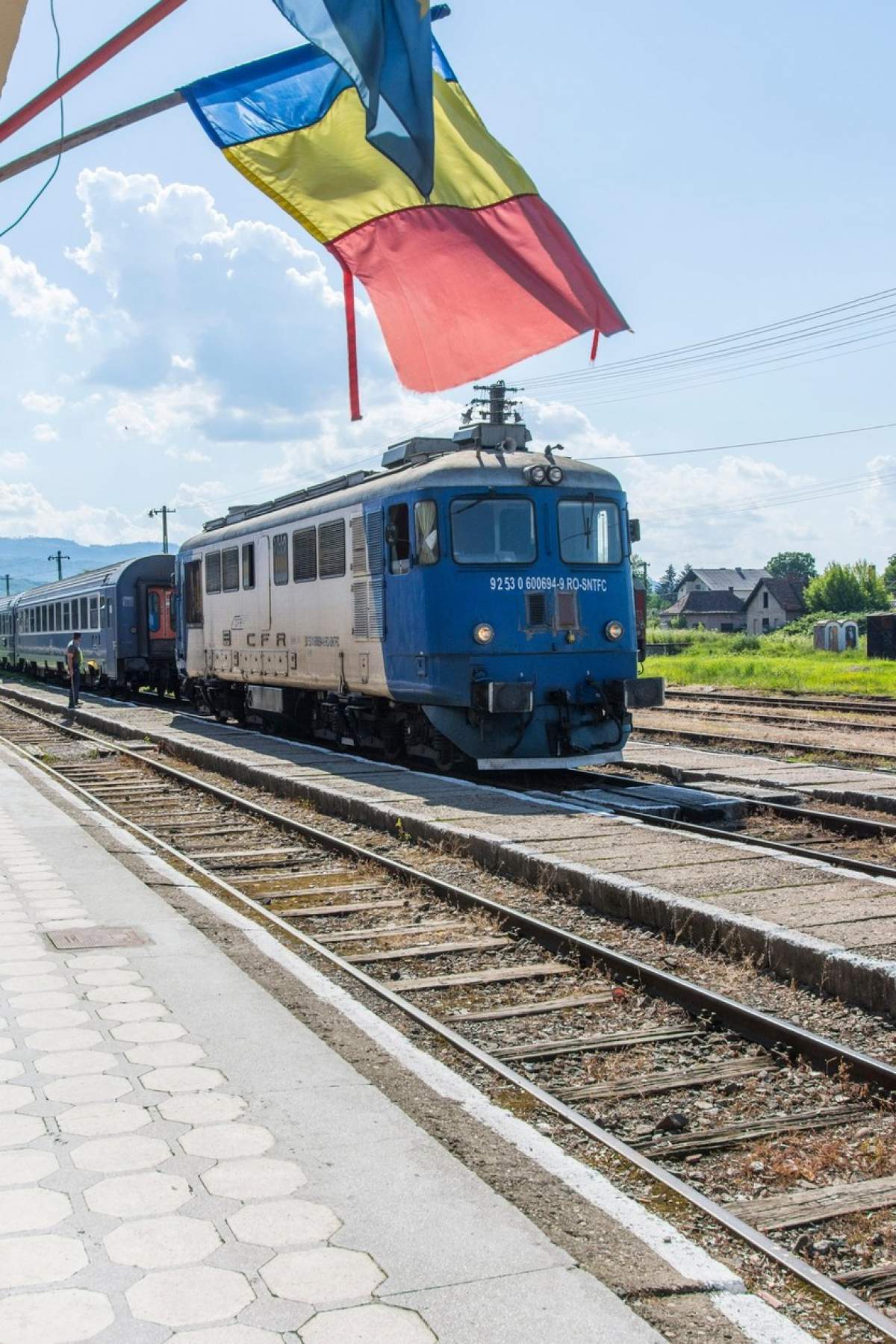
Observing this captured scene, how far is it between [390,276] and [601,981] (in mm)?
3733

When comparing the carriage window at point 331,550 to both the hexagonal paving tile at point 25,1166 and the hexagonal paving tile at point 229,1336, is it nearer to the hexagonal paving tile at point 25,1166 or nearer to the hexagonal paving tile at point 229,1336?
the hexagonal paving tile at point 25,1166

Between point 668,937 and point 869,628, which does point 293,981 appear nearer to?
point 668,937

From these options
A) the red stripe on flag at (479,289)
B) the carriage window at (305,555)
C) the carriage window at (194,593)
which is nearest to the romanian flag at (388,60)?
the red stripe on flag at (479,289)

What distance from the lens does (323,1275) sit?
347 centimetres

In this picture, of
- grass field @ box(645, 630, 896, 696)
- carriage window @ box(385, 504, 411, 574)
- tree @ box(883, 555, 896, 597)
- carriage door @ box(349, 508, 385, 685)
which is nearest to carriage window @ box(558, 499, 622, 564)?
carriage window @ box(385, 504, 411, 574)

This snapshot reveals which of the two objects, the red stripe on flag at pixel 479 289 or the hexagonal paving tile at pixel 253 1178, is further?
the red stripe on flag at pixel 479 289

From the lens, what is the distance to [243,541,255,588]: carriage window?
20039 mm

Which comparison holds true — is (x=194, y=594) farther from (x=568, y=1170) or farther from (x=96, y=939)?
(x=568, y=1170)

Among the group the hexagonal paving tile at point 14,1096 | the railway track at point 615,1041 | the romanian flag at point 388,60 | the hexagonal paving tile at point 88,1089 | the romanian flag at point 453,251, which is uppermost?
the romanian flag at point 388,60

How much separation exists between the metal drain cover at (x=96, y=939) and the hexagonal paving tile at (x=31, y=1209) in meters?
3.20

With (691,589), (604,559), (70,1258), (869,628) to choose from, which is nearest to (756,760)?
(604,559)

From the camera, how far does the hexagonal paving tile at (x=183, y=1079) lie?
16.3ft

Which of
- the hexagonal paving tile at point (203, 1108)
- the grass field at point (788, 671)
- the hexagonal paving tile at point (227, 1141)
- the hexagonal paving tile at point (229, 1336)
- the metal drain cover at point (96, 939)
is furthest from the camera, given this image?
the grass field at point (788, 671)

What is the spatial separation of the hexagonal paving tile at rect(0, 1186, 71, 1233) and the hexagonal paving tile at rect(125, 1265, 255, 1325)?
488mm
